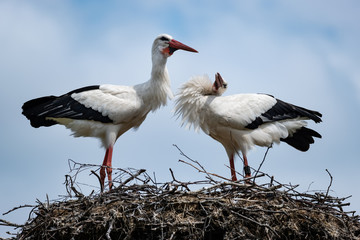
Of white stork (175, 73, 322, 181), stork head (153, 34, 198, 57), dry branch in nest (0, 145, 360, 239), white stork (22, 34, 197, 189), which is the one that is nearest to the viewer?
dry branch in nest (0, 145, 360, 239)

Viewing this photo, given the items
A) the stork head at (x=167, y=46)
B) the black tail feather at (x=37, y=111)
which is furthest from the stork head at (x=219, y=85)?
the black tail feather at (x=37, y=111)

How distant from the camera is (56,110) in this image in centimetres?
812

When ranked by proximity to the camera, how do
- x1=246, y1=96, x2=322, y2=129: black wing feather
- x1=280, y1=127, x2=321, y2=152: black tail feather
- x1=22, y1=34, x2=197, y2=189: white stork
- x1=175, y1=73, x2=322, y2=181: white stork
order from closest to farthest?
x1=22, y1=34, x2=197, y2=189: white stork, x1=175, y1=73, x2=322, y2=181: white stork, x1=246, y1=96, x2=322, y2=129: black wing feather, x1=280, y1=127, x2=321, y2=152: black tail feather

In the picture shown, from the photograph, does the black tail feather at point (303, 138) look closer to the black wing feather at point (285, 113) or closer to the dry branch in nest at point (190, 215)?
the black wing feather at point (285, 113)

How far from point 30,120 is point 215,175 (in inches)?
120

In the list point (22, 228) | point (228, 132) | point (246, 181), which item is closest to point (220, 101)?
point (228, 132)

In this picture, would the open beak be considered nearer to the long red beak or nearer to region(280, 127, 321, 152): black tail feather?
the long red beak

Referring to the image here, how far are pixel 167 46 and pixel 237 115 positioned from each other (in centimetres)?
140

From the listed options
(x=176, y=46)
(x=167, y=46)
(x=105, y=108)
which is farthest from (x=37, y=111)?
(x=176, y=46)

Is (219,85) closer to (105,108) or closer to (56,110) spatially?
(105,108)

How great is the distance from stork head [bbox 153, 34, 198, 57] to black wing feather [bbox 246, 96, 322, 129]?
4.42 feet

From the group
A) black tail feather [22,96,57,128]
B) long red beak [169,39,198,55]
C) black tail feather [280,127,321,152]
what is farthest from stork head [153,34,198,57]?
black tail feather [280,127,321,152]

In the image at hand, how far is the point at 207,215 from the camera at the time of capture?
5.80m

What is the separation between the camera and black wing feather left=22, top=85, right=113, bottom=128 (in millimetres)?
8062
